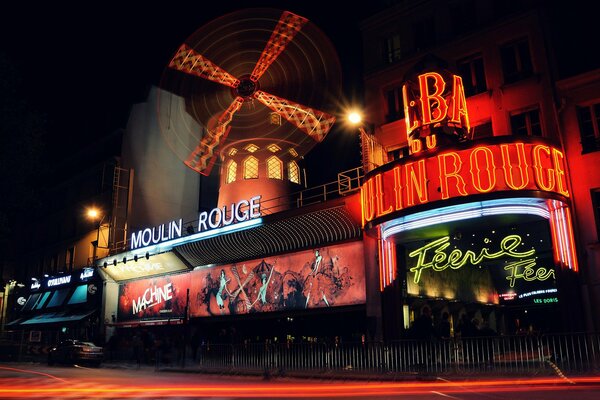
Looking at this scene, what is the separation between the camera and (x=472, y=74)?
20141 millimetres

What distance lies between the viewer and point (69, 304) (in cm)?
3691

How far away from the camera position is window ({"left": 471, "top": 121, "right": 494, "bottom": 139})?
1928 centimetres

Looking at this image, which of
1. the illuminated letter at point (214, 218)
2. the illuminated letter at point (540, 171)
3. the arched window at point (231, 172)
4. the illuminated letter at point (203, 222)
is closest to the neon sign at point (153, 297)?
the illuminated letter at point (203, 222)

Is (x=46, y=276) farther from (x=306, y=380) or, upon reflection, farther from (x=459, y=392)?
(x=459, y=392)

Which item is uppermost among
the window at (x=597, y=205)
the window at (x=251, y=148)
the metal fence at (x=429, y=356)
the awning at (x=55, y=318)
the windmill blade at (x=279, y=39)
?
the windmill blade at (x=279, y=39)

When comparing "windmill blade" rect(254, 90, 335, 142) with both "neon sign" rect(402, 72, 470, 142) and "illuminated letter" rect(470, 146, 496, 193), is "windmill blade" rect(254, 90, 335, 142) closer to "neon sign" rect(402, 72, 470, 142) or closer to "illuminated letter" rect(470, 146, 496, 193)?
"neon sign" rect(402, 72, 470, 142)

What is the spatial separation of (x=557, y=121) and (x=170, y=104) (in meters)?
27.4

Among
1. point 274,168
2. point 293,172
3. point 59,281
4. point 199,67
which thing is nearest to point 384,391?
point 274,168

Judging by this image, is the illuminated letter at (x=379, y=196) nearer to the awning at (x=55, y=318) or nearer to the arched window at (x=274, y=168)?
the arched window at (x=274, y=168)

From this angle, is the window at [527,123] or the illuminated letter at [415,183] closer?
the illuminated letter at [415,183]

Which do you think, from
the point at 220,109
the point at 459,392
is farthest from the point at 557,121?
the point at 220,109

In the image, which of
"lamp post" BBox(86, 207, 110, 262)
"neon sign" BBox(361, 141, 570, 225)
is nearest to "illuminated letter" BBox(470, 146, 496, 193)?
"neon sign" BBox(361, 141, 570, 225)

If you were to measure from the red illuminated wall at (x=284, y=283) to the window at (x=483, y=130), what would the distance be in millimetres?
6287

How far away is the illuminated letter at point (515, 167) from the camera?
50.7ft
